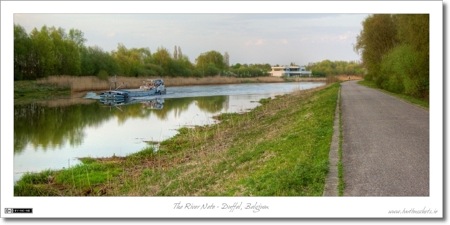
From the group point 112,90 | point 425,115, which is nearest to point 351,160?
point 425,115

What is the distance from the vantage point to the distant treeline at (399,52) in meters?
15.2

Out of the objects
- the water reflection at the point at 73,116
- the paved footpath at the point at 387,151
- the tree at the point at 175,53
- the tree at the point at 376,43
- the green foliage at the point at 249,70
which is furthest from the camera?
the tree at the point at 376,43

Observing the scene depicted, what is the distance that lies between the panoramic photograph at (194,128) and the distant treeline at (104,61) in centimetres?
5

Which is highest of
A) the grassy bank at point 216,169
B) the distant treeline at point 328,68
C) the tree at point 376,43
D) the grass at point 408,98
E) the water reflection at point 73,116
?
the tree at point 376,43

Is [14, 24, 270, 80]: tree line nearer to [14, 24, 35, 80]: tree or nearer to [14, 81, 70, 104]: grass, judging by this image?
[14, 24, 35, 80]: tree

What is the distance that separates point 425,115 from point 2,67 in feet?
35.5

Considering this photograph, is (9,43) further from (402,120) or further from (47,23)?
(402,120)

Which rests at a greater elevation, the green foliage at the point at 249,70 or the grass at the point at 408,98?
the green foliage at the point at 249,70

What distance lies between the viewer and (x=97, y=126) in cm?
1852

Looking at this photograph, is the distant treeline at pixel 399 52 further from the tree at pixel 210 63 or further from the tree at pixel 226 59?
the tree at pixel 210 63

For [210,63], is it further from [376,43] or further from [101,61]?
[376,43]

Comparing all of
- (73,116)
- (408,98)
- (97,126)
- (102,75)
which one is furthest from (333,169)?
(73,116)

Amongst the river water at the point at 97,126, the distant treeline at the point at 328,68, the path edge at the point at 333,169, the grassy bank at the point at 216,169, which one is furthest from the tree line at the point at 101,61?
the path edge at the point at 333,169
